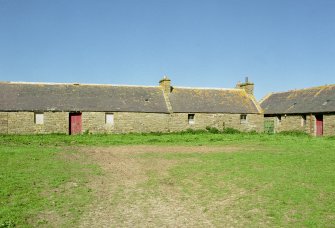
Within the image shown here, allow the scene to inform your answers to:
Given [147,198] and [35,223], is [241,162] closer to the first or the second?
[147,198]

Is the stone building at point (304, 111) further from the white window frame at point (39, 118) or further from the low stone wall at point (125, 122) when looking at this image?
the white window frame at point (39, 118)

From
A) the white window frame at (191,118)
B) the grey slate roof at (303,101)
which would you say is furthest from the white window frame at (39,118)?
the grey slate roof at (303,101)

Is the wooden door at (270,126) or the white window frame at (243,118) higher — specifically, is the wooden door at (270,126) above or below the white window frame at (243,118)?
below

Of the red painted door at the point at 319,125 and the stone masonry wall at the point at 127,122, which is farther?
the red painted door at the point at 319,125

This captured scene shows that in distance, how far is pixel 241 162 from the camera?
15961mm

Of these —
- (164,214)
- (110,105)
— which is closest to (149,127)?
(110,105)

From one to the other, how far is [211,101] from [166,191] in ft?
96.7

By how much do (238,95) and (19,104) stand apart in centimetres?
2407

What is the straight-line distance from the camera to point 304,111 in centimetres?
3838

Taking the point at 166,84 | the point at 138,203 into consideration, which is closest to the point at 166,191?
the point at 138,203

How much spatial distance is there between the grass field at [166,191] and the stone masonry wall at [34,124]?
16.0 meters

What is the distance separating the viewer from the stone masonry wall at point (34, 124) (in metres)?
32.0

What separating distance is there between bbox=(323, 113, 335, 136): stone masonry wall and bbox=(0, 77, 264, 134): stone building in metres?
6.76

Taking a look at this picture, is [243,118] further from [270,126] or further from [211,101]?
[270,126]
